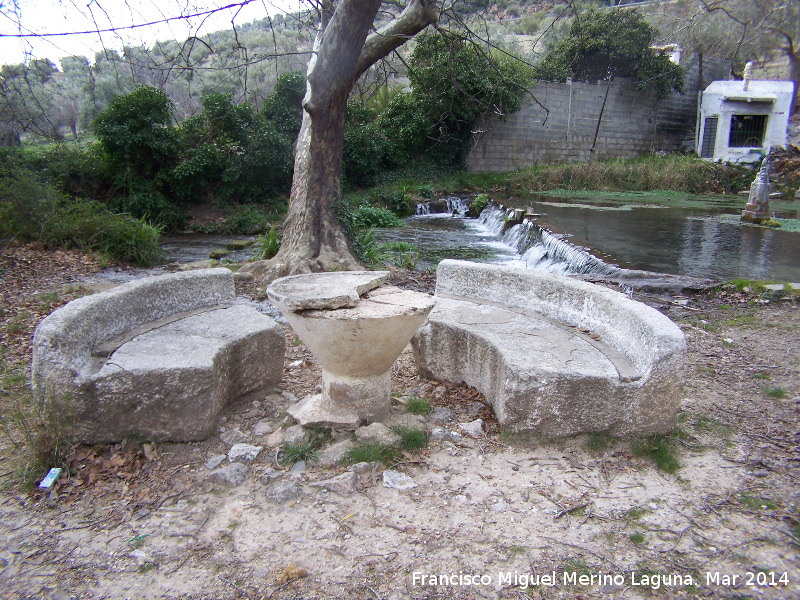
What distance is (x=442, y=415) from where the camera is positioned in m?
3.39

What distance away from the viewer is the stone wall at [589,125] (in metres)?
20.0

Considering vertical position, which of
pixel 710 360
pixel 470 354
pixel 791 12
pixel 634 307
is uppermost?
pixel 791 12

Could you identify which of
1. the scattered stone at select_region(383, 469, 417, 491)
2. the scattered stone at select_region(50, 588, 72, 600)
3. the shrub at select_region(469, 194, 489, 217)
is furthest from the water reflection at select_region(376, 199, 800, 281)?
the scattered stone at select_region(50, 588, 72, 600)

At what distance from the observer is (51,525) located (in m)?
2.38

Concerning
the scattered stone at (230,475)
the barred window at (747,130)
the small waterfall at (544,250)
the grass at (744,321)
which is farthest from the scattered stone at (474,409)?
the barred window at (747,130)

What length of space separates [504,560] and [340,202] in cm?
549

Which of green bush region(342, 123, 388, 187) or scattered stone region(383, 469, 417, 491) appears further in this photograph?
green bush region(342, 123, 388, 187)

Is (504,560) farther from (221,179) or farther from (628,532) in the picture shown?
(221,179)

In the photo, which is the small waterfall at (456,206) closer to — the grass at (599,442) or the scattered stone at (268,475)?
the grass at (599,442)

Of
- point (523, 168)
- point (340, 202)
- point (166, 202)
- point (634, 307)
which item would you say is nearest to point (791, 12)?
point (523, 168)

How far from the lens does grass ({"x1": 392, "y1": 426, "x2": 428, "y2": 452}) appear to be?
299cm

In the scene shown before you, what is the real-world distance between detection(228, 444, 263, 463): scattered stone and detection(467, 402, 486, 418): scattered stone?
1.31 m

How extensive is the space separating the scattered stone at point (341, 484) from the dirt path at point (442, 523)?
25 mm

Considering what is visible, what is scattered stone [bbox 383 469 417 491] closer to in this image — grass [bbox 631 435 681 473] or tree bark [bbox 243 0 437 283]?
grass [bbox 631 435 681 473]
